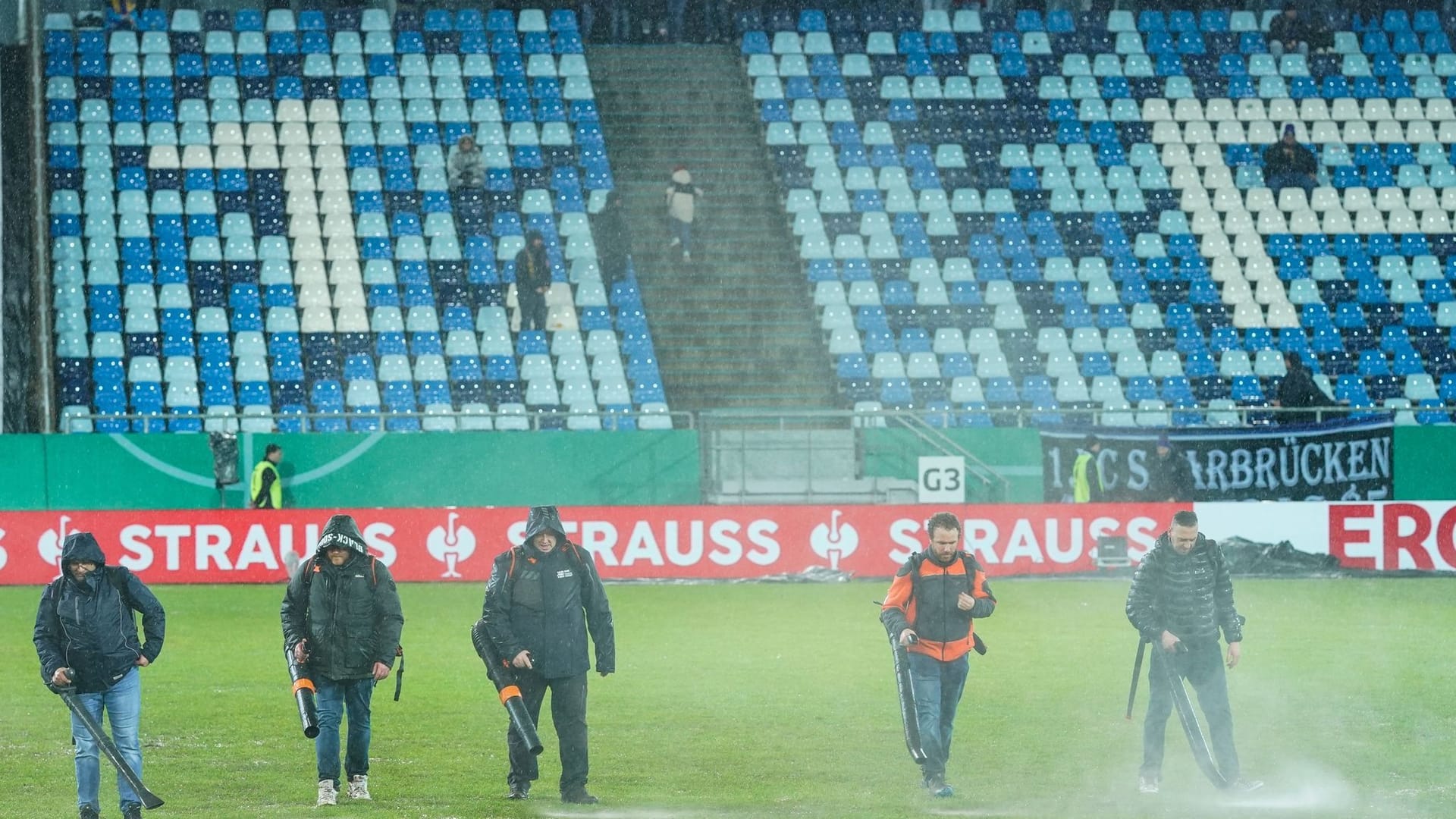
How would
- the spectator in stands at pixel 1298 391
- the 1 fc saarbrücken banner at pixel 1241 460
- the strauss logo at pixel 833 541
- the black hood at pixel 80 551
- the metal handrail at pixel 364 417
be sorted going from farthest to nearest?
the spectator in stands at pixel 1298 391 → the 1 fc saarbrücken banner at pixel 1241 460 → the strauss logo at pixel 833 541 → the metal handrail at pixel 364 417 → the black hood at pixel 80 551

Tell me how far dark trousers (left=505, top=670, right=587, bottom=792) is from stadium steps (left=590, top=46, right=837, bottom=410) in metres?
20.9

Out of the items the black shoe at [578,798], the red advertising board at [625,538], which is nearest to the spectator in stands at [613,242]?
the red advertising board at [625,538]

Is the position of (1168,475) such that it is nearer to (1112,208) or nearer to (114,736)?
(1112,208)

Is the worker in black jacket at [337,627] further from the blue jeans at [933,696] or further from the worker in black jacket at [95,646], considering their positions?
the blue jeans at [933,696]

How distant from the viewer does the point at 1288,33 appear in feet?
140

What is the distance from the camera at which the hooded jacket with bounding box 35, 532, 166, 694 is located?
461 inches

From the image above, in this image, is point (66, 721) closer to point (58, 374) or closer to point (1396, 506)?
point (58, 374)

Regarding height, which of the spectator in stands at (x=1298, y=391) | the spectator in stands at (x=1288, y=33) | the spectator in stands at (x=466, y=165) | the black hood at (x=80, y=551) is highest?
the spectator in stands at (x=1288, y=33)

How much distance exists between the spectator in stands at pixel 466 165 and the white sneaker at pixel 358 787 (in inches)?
945

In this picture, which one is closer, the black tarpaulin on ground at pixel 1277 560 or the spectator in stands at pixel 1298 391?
the black tarpaulin on ground at pixel 1277 560

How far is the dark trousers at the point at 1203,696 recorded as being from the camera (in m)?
13.2

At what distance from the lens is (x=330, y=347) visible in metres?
33.5

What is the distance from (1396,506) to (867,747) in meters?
16.6

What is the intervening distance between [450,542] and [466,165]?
9.39m
